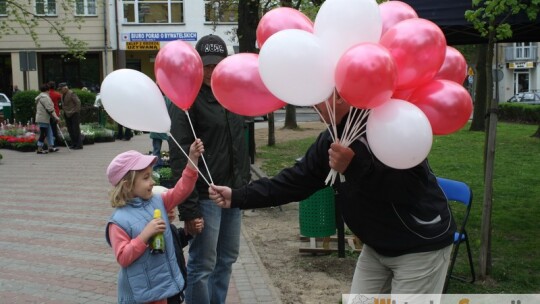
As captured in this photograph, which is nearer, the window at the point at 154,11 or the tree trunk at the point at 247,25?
the tree trunk at the point at 247,25

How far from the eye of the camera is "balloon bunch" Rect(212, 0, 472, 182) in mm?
2492

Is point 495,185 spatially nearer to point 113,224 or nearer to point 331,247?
point 331,247

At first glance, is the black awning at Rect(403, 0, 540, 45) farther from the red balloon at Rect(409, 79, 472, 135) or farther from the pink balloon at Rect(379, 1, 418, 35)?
the red balloon at Rect(409, 79, 472, 135)

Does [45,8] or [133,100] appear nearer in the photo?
[133,100]

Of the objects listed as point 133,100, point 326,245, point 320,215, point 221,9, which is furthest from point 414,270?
point 221,9

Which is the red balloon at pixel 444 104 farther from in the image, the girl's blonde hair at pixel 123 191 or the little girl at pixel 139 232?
the girl's blonde hair at pixel 123 191

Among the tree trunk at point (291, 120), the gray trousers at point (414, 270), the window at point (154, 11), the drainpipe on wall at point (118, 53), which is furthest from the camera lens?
the window at point (154, 11)

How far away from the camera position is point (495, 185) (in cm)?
1039

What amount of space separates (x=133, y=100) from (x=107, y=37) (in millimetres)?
33166

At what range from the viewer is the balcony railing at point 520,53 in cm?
5112

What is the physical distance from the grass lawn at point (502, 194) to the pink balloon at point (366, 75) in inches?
125

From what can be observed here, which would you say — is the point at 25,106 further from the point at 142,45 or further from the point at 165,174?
the point at 142,45

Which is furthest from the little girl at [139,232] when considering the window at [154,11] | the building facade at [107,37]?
the window at [154,11]

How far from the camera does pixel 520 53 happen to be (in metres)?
52.1
